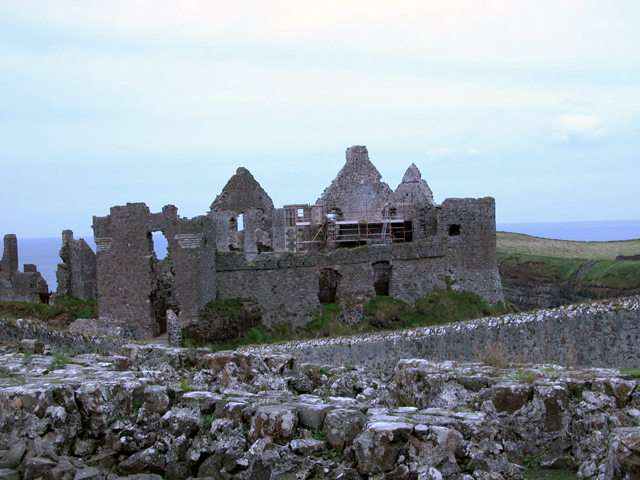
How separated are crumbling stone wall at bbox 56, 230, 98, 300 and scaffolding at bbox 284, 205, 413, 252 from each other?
9.80m

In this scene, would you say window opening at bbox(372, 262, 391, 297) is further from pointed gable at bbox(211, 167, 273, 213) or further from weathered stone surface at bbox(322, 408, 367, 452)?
weathered stone surface at bbox(322, 408, 367, 452)

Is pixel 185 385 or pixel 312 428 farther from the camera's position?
pixel 185 385

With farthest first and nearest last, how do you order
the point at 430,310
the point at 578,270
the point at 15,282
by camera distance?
the point at 578,270, the point at 15,282, the point at 430,310

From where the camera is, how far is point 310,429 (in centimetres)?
728

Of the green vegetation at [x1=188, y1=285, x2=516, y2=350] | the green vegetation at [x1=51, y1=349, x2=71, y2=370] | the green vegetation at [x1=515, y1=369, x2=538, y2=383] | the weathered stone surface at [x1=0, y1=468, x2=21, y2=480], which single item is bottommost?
the green vegetation at [x1=188, y1=285, x2=516, y2=350]

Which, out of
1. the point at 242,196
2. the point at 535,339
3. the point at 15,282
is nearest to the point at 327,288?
the point at 242,196

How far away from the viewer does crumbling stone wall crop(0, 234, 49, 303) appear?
30.0 m

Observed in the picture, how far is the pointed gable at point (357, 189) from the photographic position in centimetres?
3291

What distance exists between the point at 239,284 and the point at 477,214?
1148 centimetres

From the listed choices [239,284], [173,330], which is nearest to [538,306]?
[239,284]

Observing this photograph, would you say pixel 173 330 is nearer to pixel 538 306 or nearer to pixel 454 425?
pixel 454 425

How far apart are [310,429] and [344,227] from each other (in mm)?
24933

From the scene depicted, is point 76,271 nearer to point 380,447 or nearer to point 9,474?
point 9,474

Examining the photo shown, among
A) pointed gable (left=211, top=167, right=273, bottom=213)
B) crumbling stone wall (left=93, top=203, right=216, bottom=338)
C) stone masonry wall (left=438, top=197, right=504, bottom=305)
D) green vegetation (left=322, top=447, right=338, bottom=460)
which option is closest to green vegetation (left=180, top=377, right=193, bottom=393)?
green vegetation (left=322, top=447, right=338, bottom=460)
